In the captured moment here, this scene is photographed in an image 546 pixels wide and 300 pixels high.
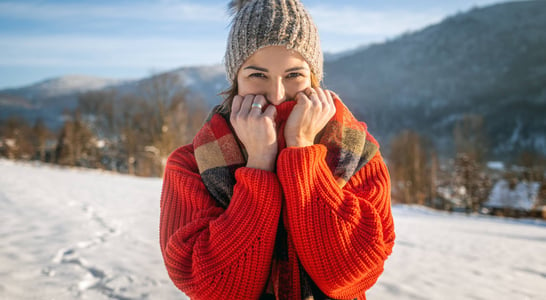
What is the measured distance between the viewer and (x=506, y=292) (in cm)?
362

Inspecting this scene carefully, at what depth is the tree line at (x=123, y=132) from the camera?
24875 millimetres

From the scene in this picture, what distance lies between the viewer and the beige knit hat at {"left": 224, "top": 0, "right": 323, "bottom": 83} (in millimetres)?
1334

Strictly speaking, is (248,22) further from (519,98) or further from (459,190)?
(519,98)

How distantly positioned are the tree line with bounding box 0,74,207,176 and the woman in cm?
2361

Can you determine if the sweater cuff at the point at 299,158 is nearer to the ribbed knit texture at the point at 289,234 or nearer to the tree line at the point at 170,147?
the ribbed knit texture at the point at 289,234

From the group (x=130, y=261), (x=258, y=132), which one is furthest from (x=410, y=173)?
(x=258, y=132)

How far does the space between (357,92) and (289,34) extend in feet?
453

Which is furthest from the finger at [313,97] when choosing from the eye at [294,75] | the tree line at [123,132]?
the tree line at [123,132]

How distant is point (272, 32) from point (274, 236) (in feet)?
2.93

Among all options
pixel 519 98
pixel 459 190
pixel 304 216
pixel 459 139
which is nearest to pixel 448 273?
pixel 304 216

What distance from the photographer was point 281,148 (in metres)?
1.26

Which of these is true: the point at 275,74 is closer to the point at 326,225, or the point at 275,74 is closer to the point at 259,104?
the point at 259,104

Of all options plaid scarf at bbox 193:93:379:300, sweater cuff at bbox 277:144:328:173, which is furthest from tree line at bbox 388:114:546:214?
sweater cuff at bbox 277:144:328:173

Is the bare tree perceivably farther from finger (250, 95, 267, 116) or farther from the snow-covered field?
finger (250, 95, 267, 116)
